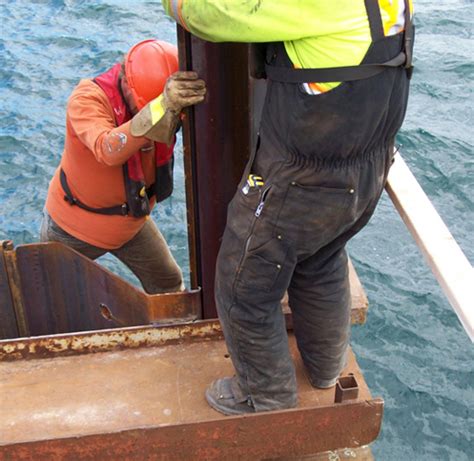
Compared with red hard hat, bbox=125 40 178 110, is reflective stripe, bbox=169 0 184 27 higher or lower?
higher

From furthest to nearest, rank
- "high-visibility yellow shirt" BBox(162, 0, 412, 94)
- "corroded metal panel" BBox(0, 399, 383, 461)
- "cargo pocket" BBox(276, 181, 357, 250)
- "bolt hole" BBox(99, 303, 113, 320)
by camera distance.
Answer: "bolt hole" BBox(99, 303, 113, 320), "corroded metal panel" BBox(0, 399, 383, 461), "cargo pocket" BBox(276, 181, 357, 250), "high-visibility yellow shirt" BBox(162, 0, 412, 94)

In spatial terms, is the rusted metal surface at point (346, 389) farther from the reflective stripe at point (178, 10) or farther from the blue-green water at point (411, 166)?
the blue-green water at point (411, 166)

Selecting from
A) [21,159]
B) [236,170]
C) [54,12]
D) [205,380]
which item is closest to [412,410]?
[205,380]

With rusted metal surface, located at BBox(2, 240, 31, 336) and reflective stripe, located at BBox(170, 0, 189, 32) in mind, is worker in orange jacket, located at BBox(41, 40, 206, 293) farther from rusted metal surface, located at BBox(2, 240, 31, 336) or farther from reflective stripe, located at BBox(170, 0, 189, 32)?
reflective stripe, located at BBox(170, 0, 189, 32)

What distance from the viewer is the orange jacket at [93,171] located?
3838 mm

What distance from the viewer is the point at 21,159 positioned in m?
9.15

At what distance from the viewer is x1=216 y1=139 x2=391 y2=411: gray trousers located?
2713mm

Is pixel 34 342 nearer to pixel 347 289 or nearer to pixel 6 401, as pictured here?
pixel 6 401

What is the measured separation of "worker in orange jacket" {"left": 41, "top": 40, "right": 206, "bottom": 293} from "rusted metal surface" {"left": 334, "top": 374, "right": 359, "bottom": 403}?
1240mm

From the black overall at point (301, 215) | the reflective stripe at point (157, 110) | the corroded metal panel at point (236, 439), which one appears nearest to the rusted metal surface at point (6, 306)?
the reflective stripe at point (157, 110)

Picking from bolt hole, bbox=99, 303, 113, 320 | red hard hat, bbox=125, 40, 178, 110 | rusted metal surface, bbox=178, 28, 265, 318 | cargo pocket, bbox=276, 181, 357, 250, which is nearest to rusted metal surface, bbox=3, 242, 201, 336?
bolt hole, bbox=99, 303, 113, 320

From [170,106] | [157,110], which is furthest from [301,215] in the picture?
[157,110]

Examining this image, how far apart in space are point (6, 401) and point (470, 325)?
1961mm

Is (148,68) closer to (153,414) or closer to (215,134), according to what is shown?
(215,134)
